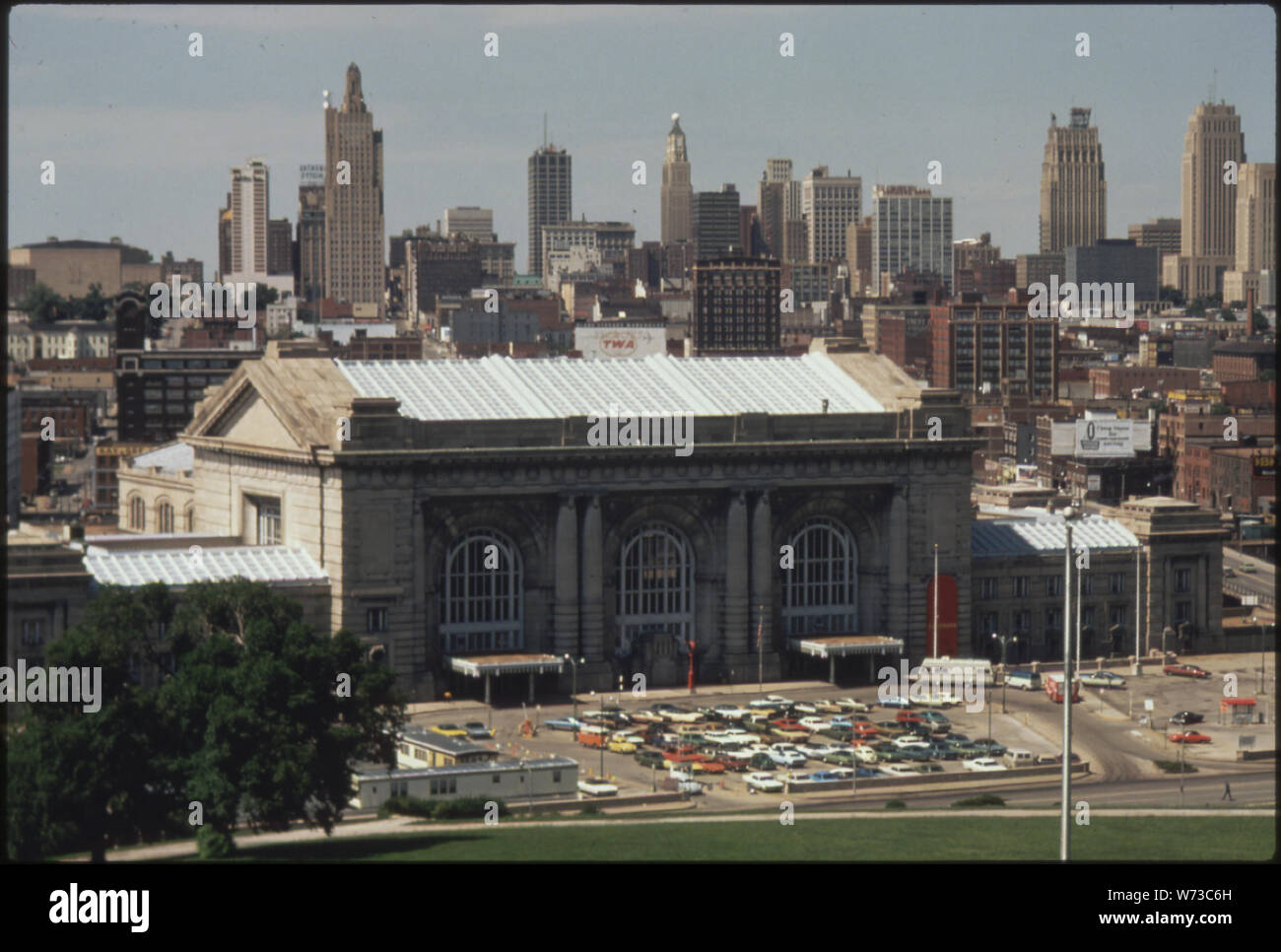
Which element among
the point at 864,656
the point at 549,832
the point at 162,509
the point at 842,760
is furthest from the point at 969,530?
the point at 549,832

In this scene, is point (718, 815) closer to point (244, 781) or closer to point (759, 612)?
point (244, 781)

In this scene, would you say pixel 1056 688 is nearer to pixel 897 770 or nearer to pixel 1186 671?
pixel 1186 671

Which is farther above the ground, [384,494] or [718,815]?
[384,494]

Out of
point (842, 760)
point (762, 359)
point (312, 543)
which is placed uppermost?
point (762, 359)

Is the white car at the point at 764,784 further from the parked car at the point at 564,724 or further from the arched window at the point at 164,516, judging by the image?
the arched window at the point at 164,516

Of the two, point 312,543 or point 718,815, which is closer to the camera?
point 718,815

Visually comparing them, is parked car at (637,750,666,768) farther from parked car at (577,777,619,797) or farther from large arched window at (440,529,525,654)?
large arched window at (440,529,525,654)

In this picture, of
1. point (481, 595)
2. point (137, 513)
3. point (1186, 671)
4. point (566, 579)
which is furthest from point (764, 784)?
point (137, 513)

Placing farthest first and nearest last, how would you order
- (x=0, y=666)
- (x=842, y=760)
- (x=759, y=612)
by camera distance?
(x=759, y=612)
(x=842, y=760)
(x=0, y=666)
